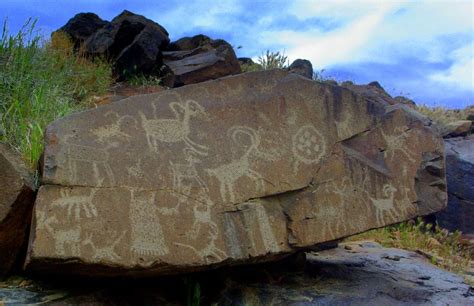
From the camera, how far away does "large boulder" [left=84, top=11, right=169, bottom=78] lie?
29.1ft

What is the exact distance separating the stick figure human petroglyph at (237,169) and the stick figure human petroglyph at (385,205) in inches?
28.8

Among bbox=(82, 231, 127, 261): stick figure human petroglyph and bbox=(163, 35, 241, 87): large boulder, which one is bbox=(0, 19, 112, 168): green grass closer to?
bbox=(82, 231, 127, 261): stick figure human petroglyph

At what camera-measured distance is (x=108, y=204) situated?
2.71 meters

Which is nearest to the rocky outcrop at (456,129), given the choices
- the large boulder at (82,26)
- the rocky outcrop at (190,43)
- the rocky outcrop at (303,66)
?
the rocky outcrop at (303,66)

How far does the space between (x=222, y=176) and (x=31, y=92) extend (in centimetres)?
222

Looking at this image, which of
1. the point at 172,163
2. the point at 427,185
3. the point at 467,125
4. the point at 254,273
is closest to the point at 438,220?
the point at 467,125

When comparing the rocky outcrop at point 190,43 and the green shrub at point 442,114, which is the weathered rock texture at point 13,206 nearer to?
the rocky outcrop at point 190,43

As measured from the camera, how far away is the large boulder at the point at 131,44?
888 cm

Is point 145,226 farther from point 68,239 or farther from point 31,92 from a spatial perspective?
point 31,92

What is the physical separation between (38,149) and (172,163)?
2.51ft

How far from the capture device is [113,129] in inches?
114

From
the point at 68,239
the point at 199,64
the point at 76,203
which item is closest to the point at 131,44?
the point at 199,64

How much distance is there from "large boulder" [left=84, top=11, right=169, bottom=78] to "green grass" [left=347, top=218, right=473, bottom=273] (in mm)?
4542

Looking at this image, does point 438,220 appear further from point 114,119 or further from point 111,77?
point 114,119
